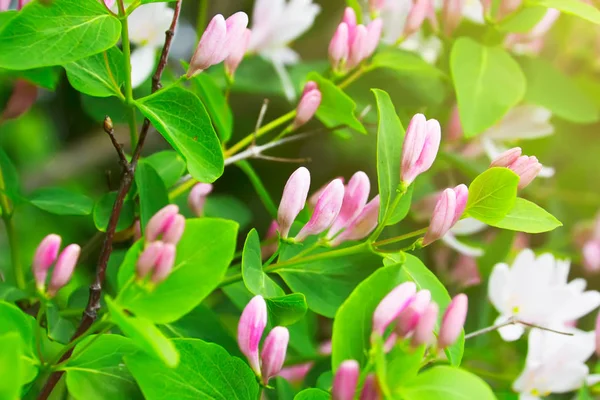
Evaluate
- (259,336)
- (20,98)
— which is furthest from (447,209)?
(20,98)

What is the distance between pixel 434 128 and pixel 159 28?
0.26 metres

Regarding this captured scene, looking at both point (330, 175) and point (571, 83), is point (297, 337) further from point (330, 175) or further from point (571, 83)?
point (330, 175)

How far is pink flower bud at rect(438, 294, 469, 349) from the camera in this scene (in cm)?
34

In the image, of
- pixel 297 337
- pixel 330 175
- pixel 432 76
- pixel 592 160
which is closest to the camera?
pixel 297 337

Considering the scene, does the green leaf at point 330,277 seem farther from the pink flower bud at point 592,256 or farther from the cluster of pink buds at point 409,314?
the pink flower bud at point 592,256

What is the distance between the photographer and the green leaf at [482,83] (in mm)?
543

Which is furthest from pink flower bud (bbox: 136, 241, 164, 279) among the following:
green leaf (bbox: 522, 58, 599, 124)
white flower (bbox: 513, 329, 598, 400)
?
green leaf (bbox: 522, 58, 599, 124)

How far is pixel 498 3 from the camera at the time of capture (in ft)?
1.98

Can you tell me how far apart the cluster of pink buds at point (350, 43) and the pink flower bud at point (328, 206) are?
16 centimetres

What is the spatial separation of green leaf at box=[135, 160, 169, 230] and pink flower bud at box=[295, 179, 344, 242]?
0.10 meters

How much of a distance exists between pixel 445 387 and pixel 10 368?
0.64ft

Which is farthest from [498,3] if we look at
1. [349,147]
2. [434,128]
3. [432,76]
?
[349,147]

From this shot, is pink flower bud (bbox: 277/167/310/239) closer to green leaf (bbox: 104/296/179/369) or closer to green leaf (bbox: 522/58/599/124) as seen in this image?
green leaf (bbox: 104/296/179/369)

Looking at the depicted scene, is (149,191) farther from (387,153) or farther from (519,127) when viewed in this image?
(519,127)
